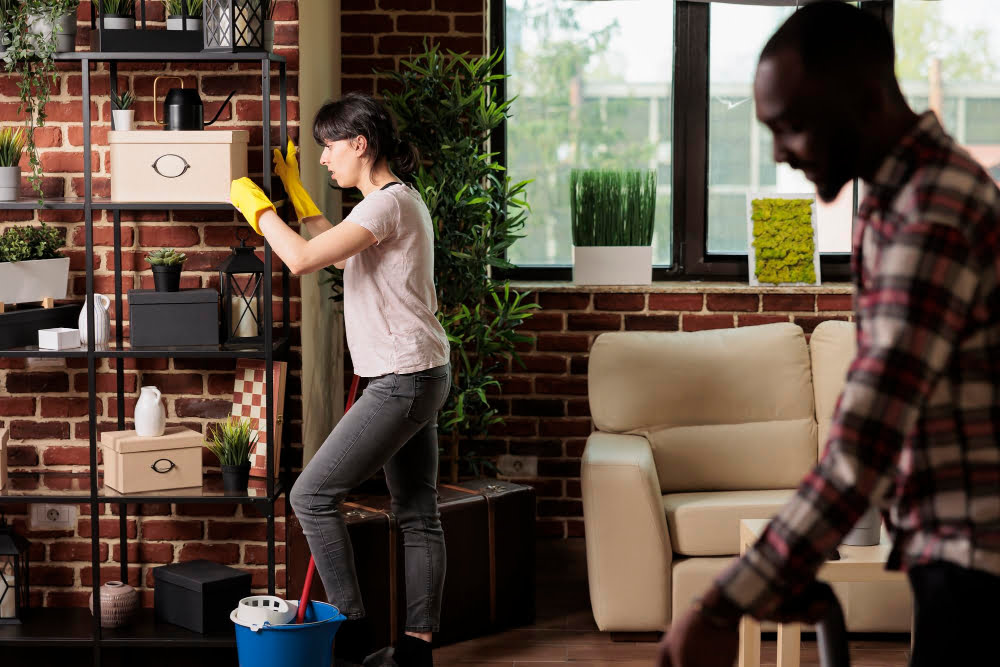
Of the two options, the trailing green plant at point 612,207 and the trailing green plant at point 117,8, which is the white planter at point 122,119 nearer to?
the trailing green plant at point 117,8

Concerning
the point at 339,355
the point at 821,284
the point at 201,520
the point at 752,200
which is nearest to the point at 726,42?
the point at 752,200

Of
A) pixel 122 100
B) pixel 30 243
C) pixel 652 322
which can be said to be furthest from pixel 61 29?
pixel 652 322

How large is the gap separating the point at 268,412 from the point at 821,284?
2.32 meters

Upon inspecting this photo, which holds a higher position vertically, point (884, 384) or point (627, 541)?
point (884, 384)

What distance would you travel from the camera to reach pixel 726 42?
4.41 metres

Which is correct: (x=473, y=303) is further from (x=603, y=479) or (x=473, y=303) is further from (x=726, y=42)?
(x=726, y=42)

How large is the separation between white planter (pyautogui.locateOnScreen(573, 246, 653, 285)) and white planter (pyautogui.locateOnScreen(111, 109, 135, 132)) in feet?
5.93

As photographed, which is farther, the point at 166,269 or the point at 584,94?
the point at 584,94

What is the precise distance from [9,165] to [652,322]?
235cm

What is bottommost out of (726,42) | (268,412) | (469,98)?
(268,412)

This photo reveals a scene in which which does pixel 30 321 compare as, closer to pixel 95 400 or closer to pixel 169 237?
pixel 95 400

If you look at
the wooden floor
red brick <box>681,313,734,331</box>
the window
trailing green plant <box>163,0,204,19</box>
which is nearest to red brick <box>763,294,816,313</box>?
red brick <box>681,313,734,331</box>

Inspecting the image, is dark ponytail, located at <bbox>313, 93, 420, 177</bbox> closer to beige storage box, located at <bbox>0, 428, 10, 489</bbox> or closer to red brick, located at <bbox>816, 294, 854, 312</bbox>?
beige storage box, located at <bbox>0, 428, 10, 489</bbox>

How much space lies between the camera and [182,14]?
10.1 ft
